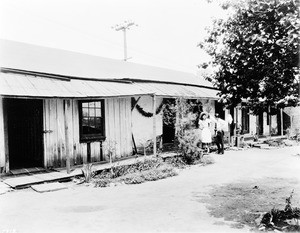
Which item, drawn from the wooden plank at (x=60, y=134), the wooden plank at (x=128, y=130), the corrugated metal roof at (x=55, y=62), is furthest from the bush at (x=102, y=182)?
the corrugated metal roof at (x=55, y=62)

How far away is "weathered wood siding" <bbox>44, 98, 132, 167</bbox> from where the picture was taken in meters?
10.4

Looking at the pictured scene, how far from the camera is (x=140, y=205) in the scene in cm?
671

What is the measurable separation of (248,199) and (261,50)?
146 inches

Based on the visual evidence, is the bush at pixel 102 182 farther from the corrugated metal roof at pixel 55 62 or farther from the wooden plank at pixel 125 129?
the corrugated metal roof at pixel 55 62

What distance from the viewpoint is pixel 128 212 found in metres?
6.21

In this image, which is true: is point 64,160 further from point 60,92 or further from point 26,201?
point 26,201

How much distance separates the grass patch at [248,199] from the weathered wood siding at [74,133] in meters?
4.81

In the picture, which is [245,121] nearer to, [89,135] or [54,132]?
[89,135]

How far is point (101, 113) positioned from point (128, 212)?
602cm

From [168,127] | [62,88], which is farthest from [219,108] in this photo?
[62,88]

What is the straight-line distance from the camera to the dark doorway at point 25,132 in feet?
34.1

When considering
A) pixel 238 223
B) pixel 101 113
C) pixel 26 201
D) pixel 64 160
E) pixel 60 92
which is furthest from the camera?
pixel 101 113

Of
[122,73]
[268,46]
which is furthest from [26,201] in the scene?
[122,73]

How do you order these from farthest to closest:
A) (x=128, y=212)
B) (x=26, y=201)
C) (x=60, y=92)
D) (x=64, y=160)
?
(x=64, y=160) → (x=60, y=92) → (x=26, y=201) → (x=128, y=212)
